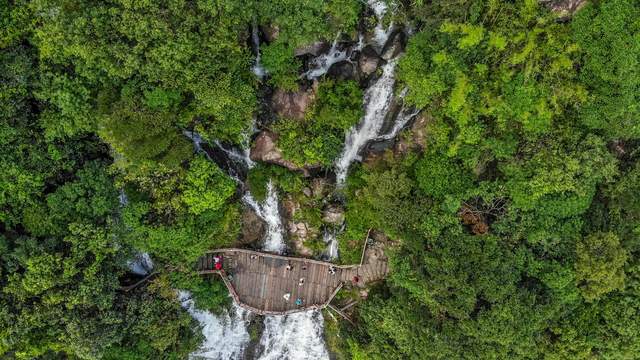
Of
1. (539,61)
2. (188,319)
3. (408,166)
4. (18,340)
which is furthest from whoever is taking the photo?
(188,319)

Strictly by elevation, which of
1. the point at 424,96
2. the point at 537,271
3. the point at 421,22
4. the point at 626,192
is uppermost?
the point at 421,22

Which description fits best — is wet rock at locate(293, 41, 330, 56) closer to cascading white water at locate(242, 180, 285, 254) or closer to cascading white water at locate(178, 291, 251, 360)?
cascading white water at locate(242, 180, 285, 254)

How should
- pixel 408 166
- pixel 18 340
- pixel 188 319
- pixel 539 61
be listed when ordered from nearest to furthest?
1. pixel 539 61
2. pixel 18 340
3. pixel 408 166
4. pixel 188 319

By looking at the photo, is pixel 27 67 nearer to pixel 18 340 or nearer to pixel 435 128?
A: pixel 18 340

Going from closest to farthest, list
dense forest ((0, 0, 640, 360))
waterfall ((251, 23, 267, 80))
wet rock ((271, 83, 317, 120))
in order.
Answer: dense forest ((0, 0, 640, 360))
waterfall ((251, 23, 267, 80))
wet rock ((271, 83, 317, 120))

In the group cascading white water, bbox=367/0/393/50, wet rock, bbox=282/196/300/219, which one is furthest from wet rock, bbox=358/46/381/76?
wet rock, bbox=282/196/300/219

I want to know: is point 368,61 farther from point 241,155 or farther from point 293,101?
point 241,155

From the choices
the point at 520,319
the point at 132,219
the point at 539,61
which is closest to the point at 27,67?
the point at 132,219

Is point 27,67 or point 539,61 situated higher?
point 539,61
